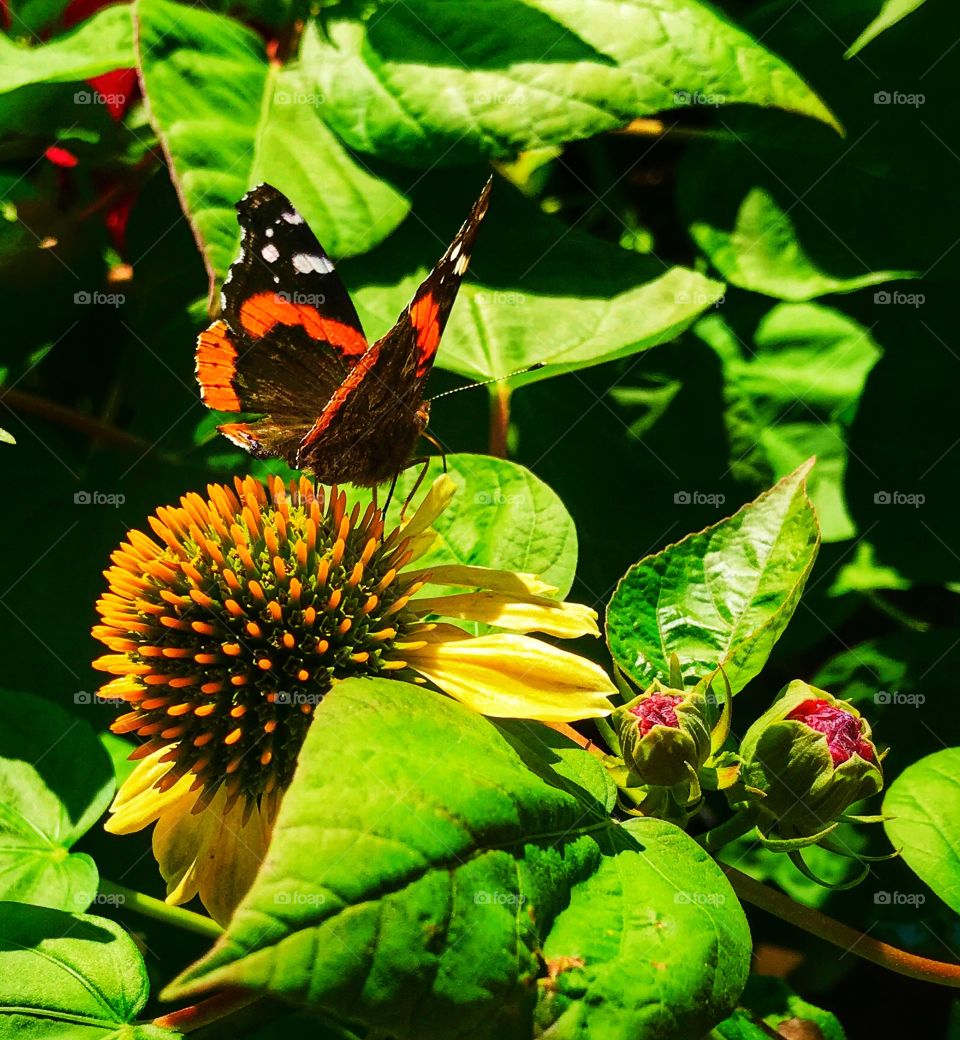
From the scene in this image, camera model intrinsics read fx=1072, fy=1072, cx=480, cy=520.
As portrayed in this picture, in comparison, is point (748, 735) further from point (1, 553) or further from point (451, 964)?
point (1, 553)

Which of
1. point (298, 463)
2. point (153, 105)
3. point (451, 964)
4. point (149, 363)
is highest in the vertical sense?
point (153, 105)

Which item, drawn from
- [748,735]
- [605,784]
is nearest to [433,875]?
[605,784]

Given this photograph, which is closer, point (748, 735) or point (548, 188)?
point (748, 735)

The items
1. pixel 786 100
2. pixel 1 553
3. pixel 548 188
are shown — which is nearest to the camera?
pixel 786 100

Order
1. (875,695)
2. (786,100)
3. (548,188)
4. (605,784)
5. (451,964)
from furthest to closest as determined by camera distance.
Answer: (548,188)
(875,695)
(786,100)
(605,784)
(451,964)

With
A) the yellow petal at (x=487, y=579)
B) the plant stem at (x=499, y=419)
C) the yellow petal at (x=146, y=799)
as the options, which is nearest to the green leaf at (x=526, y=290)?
the plant stem at (x=499, y=419)

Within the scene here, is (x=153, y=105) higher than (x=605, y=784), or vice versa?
(x=153, y=105)
